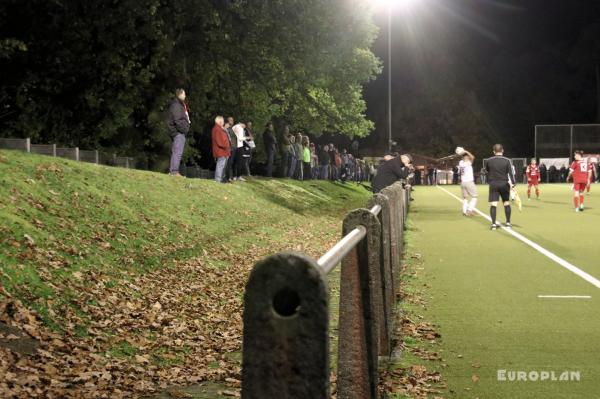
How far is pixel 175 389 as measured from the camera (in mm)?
6871

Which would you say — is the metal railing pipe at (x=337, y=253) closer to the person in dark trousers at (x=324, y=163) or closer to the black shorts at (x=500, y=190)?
the black shorts at (x=500, y=190)

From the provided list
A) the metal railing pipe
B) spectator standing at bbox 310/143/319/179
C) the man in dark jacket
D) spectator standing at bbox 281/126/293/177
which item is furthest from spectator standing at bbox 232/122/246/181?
the metal railing pipe

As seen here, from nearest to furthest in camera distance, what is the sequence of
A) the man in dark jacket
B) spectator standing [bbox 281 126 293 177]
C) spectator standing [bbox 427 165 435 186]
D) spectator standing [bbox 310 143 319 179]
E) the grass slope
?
the grass slope
the man in dark jacket
spectator standing [bbox 281 126 293 177]
spectator standing [bbox 310 143 319 179]
spectator standing [bbox 427 165 435 186]

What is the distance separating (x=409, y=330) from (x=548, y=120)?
9231cm

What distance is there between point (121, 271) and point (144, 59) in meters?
17.9

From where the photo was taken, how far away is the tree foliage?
26375 millimetres

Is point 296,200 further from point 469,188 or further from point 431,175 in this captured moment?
point 431,175

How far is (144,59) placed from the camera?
28312 millimetres

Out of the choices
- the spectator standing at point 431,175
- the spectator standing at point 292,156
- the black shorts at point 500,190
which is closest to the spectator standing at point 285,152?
the spectator standing at point 292,156

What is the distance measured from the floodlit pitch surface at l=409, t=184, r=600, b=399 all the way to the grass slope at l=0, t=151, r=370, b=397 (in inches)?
86.8

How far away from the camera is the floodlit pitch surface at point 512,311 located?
6758 millimetres

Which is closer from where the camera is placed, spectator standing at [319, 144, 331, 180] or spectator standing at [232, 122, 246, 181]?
spectator standing at [232, 122, 246, 181]

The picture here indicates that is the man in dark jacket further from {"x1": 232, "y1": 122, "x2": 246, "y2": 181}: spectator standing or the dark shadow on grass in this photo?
{"x1": 232, "y1": 122, "x2": 246, "y2": 181}: spectator standing

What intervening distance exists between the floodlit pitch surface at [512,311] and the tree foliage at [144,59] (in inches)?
482
